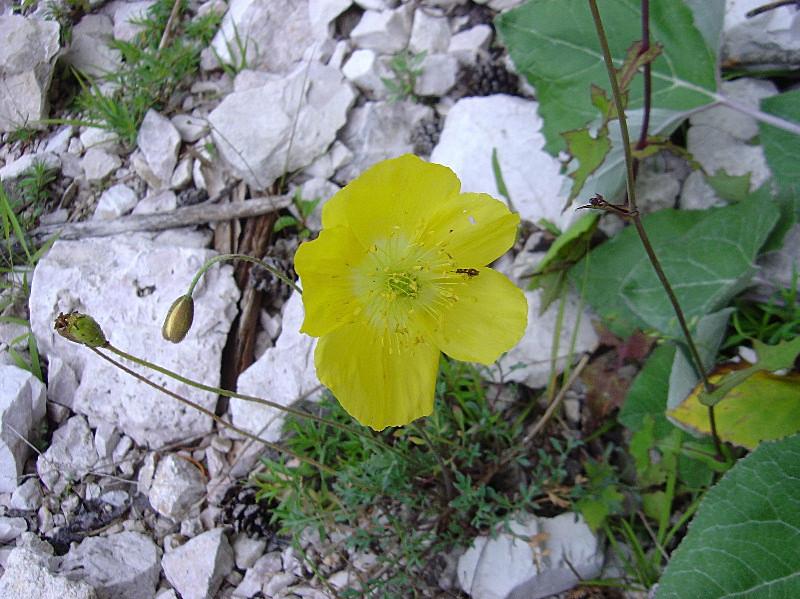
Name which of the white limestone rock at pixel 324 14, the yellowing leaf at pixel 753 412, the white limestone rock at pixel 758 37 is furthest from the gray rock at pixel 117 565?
the white limestone rock at pixel 758 37

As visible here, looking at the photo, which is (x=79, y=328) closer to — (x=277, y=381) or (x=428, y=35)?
(x=277, y=381)

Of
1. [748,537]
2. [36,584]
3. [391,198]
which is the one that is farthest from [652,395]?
[36,584]

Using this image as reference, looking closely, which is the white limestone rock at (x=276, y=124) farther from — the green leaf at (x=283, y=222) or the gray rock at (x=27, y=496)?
the gray rock at (x=27, y=496)

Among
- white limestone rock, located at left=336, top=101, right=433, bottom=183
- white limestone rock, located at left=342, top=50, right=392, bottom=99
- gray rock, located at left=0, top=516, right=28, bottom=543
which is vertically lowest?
gray rock, located at left=0, top=516, right=28, bottom=543

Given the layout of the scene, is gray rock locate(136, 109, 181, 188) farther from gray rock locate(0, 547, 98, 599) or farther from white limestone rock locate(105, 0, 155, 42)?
gray rock locate(0, 547, 98, 599)

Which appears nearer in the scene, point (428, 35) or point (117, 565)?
point (117, 565)

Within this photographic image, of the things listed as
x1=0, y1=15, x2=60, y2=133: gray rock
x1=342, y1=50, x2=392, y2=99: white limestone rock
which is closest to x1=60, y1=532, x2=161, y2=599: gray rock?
x1=0, y1=15, x2=60, y2=133: gray rock
